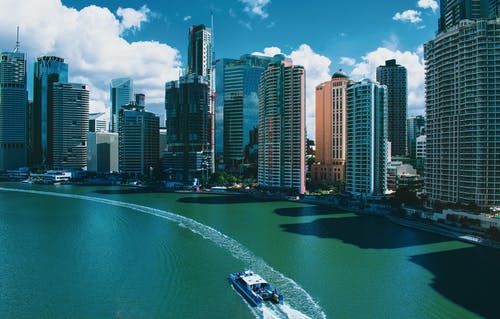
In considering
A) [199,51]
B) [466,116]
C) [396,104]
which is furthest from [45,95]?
[466,116]

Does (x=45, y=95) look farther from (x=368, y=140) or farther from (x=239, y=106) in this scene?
(x=368, y=140)

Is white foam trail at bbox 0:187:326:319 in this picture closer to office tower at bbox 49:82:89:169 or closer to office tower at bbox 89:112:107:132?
office tower at bbox 49:82:89:169

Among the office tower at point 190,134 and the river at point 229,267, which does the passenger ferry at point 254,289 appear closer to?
the river at point 229,267

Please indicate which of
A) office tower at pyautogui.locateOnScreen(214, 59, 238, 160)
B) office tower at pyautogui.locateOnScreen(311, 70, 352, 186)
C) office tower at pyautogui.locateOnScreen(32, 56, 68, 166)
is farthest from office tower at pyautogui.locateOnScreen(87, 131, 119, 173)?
office tower at pyautogui.locateOnScreen(311, 70, 352, 186)

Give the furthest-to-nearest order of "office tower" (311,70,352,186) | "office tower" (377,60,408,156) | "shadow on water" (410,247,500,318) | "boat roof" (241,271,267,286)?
"office tower" (377,60,408,156) < "office tower" (311,70,352,186) < "boat roof" (241,271,267,286) < "shadow on water" (410,247,500,318)

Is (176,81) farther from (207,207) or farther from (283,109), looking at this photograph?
(207,207)

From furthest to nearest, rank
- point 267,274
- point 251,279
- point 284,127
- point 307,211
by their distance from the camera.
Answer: point 284,127 → point 307,211 → point 267,274 → point 251,279
